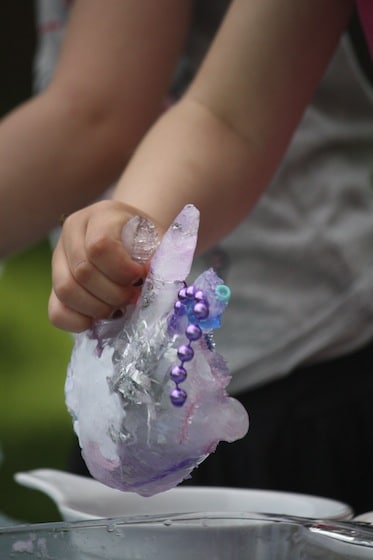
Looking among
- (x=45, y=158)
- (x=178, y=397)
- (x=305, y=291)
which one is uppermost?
(x=45, y=158)

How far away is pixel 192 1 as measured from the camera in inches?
27.8

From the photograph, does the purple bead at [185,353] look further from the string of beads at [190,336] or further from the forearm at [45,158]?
the forearm at [45,158]

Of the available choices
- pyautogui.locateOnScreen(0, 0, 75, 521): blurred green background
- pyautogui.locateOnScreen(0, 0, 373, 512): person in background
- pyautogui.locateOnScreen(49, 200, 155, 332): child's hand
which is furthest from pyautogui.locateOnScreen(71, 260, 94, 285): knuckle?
pyautogui.locateOnScreen(0, 0, 75, 521): blurred green background

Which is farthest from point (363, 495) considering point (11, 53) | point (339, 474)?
point (11, 53)

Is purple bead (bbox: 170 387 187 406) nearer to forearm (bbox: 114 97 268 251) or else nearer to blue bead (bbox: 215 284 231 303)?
blue bead (bbox: 215 284 231 303)

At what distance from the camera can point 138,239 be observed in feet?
1.31

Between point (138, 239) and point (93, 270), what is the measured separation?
0.02m

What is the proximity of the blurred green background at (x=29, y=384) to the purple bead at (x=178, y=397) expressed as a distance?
3.07 ft

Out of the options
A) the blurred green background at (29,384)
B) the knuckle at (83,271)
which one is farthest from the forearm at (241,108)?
the blurred green background at (29,384)

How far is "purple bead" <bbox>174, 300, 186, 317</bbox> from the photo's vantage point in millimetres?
367

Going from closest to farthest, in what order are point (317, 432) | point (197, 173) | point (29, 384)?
point (197, 173) < point (317, 432) < point (29, 384)

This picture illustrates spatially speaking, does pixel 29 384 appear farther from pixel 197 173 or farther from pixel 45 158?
pixel 197 173

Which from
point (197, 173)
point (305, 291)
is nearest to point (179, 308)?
point (197, 173)

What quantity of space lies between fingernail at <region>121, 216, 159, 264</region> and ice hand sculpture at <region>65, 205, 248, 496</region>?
0.01 meters
